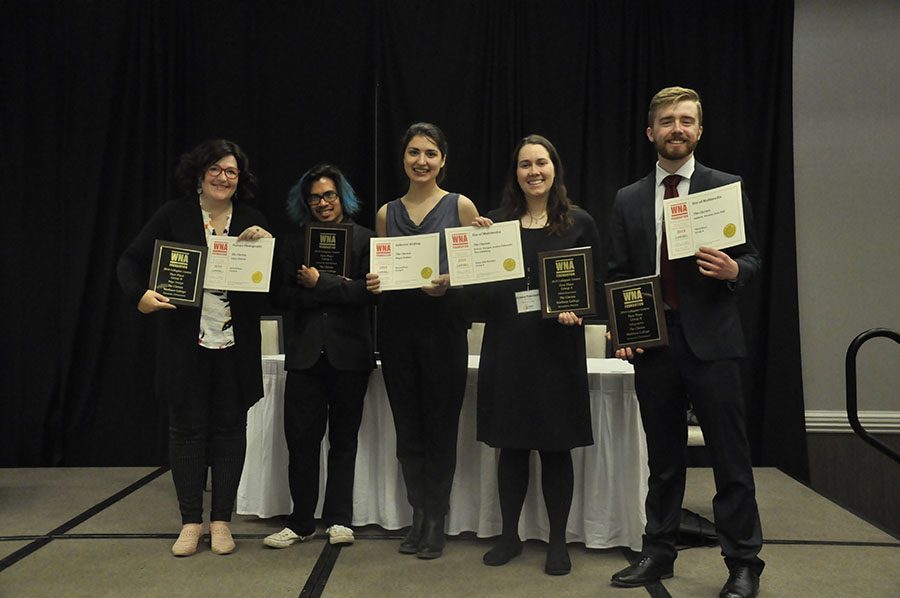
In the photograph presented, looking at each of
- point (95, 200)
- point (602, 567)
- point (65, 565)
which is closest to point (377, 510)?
point (602, 567)

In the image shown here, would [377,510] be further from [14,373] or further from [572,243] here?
[14,373]

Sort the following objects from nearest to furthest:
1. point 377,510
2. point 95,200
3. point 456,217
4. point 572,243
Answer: point 572,243, point 456,217, point 377,510, point 95,200

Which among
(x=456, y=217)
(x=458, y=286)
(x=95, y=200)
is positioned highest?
(x=95, y=200)

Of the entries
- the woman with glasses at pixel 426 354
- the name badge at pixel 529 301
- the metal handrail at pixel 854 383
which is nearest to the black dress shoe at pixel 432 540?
the woman with glasses at pixel 426 354

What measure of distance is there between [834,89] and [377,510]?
413 centimetres

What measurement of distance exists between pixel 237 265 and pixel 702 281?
1699 millimetres

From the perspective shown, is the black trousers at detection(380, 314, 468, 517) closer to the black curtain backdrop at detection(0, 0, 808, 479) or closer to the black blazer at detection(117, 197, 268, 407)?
the black blazer at detection(117, 197, 268, 407)

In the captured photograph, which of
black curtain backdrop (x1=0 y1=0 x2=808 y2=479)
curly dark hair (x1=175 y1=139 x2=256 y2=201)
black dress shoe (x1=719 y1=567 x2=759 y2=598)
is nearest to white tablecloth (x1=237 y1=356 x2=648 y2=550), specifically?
black dress shoe (x1=719 y1=567 x2=759 y2=598)

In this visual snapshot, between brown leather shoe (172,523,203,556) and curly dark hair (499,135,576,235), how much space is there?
175 centimetres

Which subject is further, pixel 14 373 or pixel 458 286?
pixel 14 373

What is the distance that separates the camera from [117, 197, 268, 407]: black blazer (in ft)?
9.46

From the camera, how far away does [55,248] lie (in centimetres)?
489

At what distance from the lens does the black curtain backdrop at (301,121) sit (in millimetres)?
4828

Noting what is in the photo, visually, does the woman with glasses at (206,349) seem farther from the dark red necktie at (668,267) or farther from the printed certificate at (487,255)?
the dark red necktie at (668,267)
